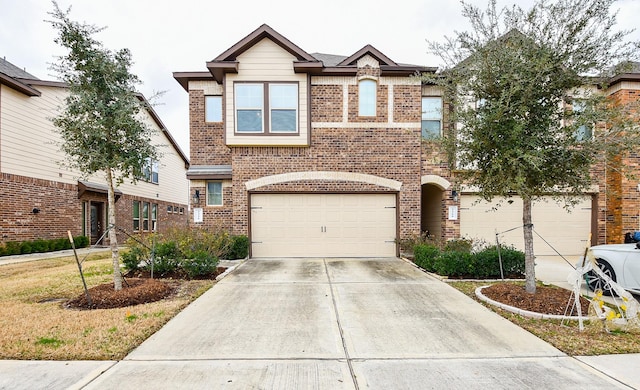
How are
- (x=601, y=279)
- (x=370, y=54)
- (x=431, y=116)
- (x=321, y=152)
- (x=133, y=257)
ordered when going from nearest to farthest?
(x=601, y=279), (x=133, y=257), (x=370, y=54), (x=321, y=152), (x=431, y=116)

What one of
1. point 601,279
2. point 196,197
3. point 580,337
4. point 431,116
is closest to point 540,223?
point 431,116

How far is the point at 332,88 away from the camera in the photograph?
1145 cm

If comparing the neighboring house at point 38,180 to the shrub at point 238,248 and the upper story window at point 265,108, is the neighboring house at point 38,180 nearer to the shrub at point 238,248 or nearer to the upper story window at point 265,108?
the shrub at point 238,248

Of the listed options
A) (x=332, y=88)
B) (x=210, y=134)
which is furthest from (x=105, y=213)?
(x=332, y=88)

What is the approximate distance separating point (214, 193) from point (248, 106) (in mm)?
3240

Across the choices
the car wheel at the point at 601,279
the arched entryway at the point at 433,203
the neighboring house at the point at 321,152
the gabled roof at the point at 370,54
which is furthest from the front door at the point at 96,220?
the car wheel at the point at 601,279

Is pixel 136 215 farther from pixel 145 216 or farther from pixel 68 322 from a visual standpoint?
pixel 68 322

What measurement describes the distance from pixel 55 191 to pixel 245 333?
1431 centimetres

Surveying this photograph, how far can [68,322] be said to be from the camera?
4898 millimetres

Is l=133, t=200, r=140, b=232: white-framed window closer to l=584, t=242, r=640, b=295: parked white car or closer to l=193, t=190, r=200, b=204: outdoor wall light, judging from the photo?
l=193, t=190, r=200, b=204: outdoor wall light

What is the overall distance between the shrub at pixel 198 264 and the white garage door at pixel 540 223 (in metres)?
8.50

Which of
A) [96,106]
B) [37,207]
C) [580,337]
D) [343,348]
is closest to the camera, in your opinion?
[343,348]

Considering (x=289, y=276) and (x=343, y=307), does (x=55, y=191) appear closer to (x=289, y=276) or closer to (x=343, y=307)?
(x=289, y=276)

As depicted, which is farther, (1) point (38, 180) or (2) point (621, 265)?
(1) point (38, 180)
